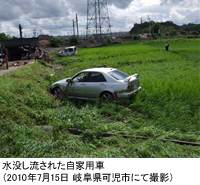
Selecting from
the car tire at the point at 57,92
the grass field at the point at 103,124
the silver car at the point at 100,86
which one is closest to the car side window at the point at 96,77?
the silver car at the point at 100,86

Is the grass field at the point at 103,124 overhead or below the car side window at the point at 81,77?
below

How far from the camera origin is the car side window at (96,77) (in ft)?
40.0

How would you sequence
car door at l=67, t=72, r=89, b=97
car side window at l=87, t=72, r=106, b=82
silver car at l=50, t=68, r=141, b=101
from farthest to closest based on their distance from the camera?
car door at l=67, t=72, r=89, b=97
car side window at l=87, t=72, r=106, b=82
silver car at l=50, t=68, r=141, b=101

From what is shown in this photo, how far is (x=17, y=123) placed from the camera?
8.55 metres

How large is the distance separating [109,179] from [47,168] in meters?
0.99

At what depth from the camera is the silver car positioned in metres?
11.6

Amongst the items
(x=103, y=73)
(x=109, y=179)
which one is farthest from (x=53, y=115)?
(x=109, y=179)

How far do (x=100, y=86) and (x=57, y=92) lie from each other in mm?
2314

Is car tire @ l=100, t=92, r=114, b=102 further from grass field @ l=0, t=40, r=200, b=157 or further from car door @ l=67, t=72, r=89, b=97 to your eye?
car door @ l=67, t=72, r=89, b=97

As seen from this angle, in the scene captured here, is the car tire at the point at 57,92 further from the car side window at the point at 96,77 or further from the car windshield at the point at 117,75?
the car windshield at the point at 117,75

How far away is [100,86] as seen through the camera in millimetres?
12086

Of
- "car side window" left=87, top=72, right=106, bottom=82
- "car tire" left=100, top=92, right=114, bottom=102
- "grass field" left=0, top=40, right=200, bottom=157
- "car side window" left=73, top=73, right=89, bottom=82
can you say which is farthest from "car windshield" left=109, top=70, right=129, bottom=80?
"car side window" left=73, top=73, right=89, bottom=82

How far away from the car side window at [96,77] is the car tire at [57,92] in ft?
4.81

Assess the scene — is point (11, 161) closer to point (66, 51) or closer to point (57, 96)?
point (57, 96)
